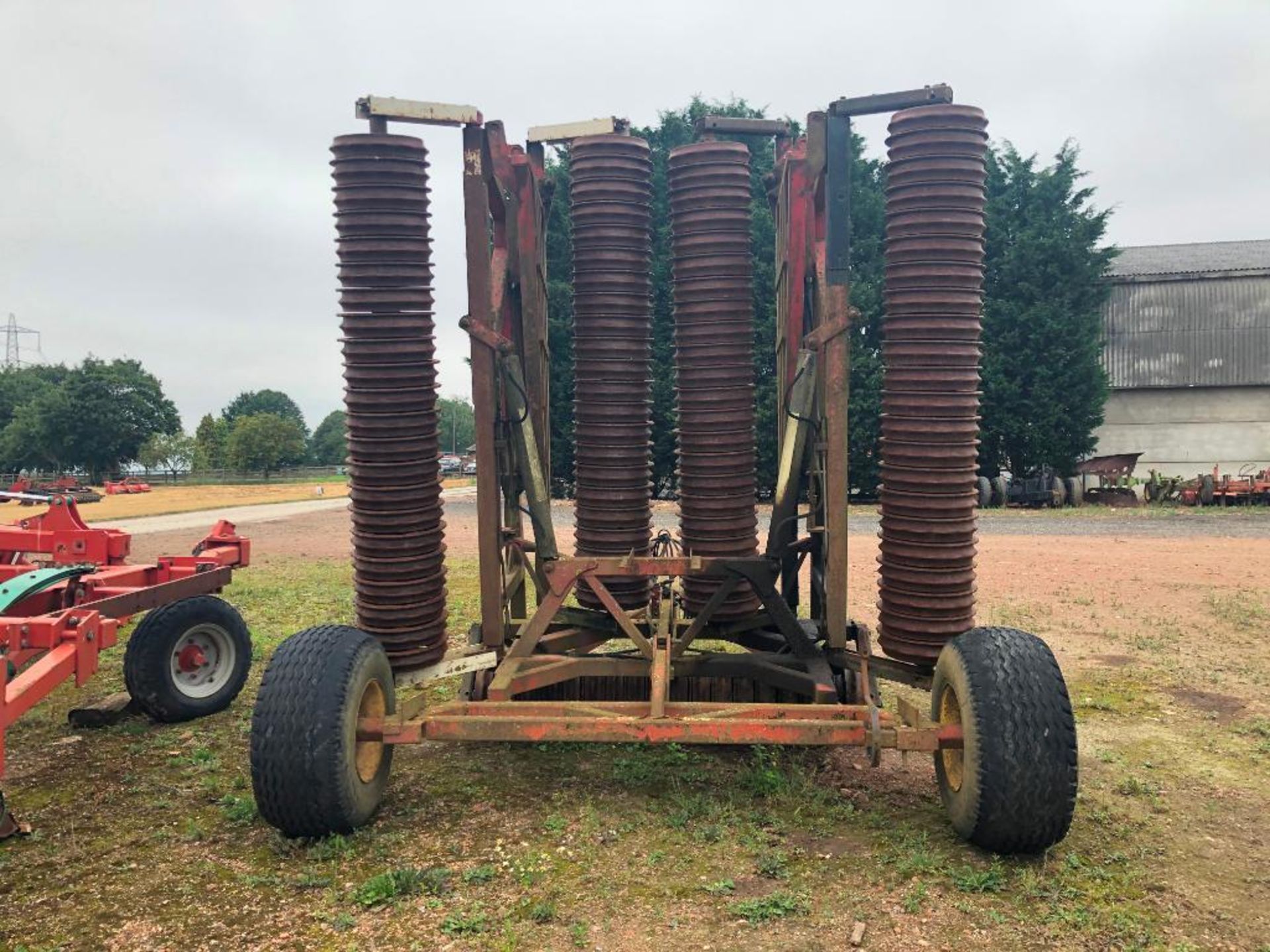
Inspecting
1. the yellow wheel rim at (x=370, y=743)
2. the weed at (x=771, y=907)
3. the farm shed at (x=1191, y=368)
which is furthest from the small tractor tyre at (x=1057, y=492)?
the yellow wheel rim at (x=370, y=743)

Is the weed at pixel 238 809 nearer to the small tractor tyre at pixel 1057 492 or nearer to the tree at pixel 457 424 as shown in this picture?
the small tractor tyre at pixel 1057 492

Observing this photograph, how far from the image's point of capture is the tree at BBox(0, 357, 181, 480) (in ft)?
197

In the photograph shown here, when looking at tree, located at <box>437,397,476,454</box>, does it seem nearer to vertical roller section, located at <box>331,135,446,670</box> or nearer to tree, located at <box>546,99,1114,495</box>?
tree, located at <box>546,99,1114,495</box>

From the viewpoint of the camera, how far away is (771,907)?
3.46 meters

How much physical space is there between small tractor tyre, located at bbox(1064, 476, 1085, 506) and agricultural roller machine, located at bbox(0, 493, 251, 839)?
23375mm

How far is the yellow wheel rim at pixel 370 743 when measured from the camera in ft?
13.6

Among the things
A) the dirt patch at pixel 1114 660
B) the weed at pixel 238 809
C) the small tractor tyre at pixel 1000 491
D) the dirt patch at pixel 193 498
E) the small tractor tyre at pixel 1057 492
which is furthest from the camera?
the dirt patch at pixel 193 498

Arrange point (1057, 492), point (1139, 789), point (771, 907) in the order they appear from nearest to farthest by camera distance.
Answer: point (771, 907) → point (1139, 789) → point (1057, 492)

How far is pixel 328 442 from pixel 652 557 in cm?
11199

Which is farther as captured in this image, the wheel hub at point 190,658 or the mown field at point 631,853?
the wheel hub at point 190,658

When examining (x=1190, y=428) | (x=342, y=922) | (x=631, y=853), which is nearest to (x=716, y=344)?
(x=631, y=853)

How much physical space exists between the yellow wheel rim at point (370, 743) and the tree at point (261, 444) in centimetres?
6593

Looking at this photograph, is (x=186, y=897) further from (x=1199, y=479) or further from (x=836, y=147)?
(x=1199, y=479)

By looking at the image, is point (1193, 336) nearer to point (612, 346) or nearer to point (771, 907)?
point (612, 346)
